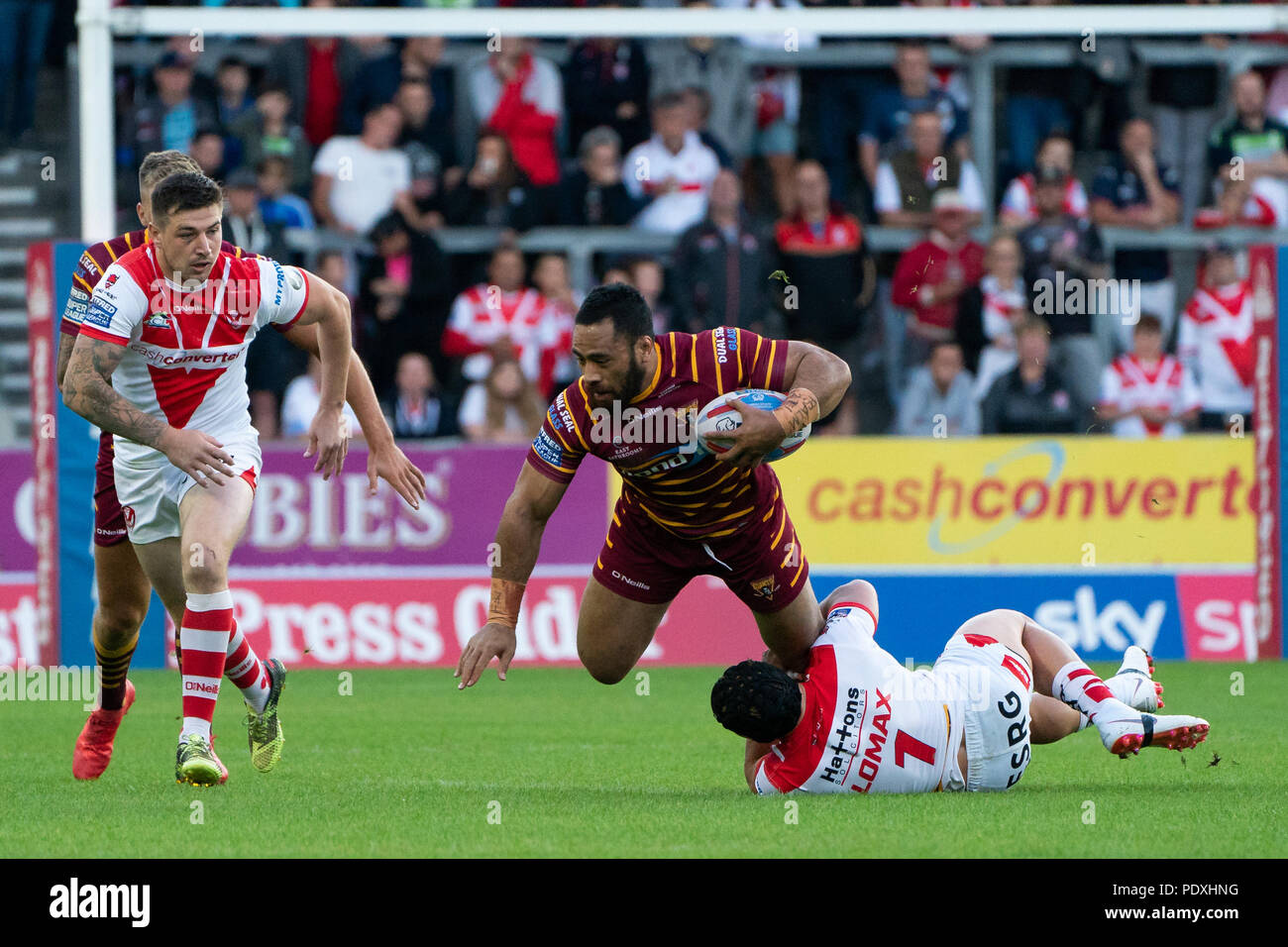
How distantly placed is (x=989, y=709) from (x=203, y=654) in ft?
9.80

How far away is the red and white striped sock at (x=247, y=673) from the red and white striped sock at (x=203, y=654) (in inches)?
16.0

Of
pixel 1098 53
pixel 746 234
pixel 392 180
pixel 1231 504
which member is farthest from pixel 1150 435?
pixel 392 180

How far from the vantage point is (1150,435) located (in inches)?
524

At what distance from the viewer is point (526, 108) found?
15.4m

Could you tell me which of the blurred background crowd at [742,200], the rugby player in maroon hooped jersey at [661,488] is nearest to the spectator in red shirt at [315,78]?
the blurred background crowd at [742,200]

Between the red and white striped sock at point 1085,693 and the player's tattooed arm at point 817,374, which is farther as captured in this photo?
the player's tattooed arm at point 817,374

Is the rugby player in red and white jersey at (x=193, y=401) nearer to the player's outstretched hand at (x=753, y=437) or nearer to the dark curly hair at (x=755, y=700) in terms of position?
the player's outstretched hand at (x=753, y=437)

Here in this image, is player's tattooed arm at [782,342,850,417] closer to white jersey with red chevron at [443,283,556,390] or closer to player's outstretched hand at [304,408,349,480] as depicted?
player's outstretched hand at [304,408,349,480]

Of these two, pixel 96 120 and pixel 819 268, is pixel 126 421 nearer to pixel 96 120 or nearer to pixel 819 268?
pixel 96 120

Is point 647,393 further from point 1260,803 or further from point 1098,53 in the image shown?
point 1098,53

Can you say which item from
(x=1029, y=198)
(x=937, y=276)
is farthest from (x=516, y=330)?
(x=1029, y=198)

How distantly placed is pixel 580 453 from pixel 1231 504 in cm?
709

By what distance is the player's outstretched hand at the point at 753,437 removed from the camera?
6648mm

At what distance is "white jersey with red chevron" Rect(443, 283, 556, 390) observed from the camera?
14.6 metres
